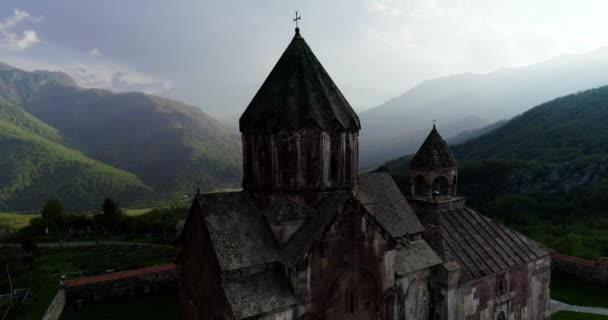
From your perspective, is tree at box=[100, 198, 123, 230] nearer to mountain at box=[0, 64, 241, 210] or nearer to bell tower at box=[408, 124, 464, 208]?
mountain at box=[0, 64, 241, 210]

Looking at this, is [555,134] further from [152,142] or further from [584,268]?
[152,142]

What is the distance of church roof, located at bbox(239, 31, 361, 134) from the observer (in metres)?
10.3

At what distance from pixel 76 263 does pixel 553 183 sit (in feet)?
162

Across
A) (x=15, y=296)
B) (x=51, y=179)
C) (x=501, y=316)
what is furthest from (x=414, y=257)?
(x=51, y=179)

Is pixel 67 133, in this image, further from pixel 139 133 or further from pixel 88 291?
pixel 88 291

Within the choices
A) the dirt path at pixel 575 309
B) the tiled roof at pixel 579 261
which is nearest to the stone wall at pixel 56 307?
the dirt path at pixel 575 309

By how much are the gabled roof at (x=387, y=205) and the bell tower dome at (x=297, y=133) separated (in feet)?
6.51

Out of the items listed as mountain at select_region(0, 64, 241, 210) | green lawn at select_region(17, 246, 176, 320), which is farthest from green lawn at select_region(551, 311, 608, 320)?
mountain at select_region(0, 64, 241, 210)

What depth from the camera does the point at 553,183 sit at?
147 feet

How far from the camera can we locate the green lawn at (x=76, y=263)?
16.9 metres

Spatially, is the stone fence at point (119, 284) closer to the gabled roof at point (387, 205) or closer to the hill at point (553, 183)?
the gabled roof at point (387, 205)

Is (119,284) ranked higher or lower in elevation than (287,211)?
lower

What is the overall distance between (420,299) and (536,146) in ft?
219

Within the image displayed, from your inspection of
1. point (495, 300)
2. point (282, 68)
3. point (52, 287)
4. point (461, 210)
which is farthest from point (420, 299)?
point (52, 287)
